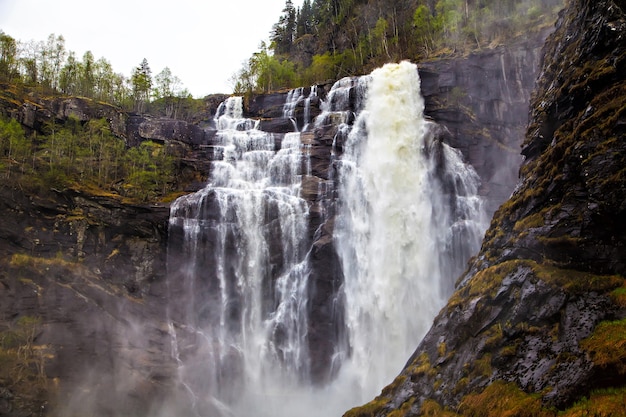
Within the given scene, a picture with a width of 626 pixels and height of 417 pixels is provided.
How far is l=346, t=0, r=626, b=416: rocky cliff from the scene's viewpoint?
10.6 m

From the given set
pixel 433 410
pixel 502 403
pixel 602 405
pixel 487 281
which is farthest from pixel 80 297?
pixel 602 405

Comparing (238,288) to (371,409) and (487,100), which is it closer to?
(371,409)

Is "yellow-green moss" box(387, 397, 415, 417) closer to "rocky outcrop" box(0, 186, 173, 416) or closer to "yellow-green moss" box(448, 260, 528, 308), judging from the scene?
"yellow-green moss" box(448, 260, 528, 308)

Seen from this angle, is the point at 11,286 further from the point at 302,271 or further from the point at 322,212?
the point at 322,212

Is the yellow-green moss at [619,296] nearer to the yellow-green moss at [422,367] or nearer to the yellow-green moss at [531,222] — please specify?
the yellow-green moss at [531,222]

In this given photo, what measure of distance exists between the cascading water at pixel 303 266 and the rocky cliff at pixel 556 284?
1043 cm

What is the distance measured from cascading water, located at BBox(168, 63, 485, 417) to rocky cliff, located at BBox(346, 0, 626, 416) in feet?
34.2

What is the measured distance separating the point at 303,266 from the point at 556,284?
18778 mm

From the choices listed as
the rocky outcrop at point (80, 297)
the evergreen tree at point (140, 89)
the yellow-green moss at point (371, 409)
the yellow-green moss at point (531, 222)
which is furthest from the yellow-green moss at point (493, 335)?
the evergreen tree at point (140, 89)

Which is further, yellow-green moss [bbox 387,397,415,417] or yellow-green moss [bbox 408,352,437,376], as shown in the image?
yellow-green moss [bbox 408,352,437,376]

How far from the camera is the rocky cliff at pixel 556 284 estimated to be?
34.9ft

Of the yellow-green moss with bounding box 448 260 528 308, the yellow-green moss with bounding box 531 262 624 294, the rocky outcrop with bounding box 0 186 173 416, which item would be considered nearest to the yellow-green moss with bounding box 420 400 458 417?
the yellow-green moss with bounding box 448 260 528 308

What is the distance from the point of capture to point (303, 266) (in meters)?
29.7

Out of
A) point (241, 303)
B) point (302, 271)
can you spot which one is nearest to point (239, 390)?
point (241, 303)
